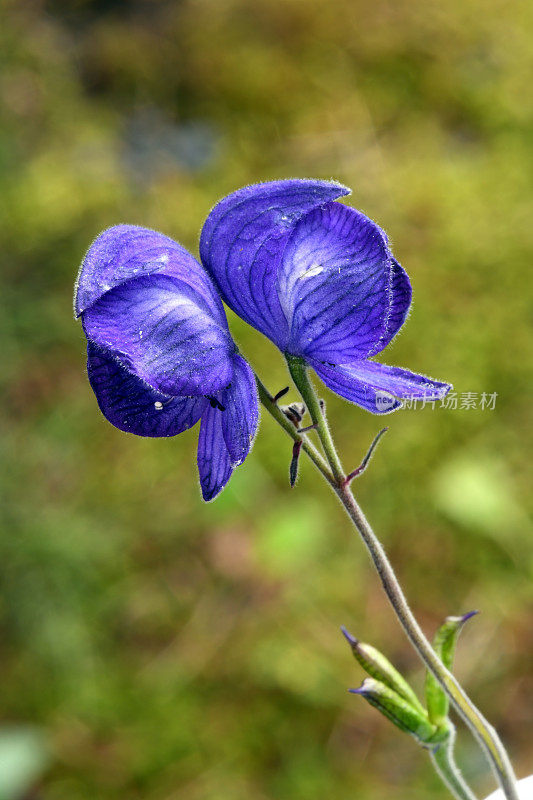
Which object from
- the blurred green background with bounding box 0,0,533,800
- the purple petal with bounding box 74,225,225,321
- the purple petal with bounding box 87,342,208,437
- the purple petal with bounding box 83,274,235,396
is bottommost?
the blurred green background with bounding box 0,0,533,800

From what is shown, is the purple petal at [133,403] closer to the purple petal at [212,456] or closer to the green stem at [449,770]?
the purple petal at [212,456]

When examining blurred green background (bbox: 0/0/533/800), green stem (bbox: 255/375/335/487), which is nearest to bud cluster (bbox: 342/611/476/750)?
green stem (bbox: 255/375/335/487)

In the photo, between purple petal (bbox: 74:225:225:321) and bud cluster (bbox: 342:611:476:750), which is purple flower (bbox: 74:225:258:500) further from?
bud cluster (bbox: 342:611:476:750)

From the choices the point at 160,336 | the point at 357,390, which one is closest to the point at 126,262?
the point at 160,336

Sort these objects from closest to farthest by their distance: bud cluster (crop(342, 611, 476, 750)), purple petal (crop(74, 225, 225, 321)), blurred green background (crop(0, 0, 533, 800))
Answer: purple petal (crop(74, 225, 225, 321))
bud cluster (crop(342, 611, 476, 750))
blurred green background (crop(0, 0, 533, 800))

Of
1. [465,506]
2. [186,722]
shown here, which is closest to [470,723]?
[186,722]

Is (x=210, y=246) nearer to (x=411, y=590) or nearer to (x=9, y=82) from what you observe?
(x=411, y=590)

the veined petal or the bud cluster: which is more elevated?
the veined petal

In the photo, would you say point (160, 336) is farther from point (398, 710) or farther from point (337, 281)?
point (398, 710)
